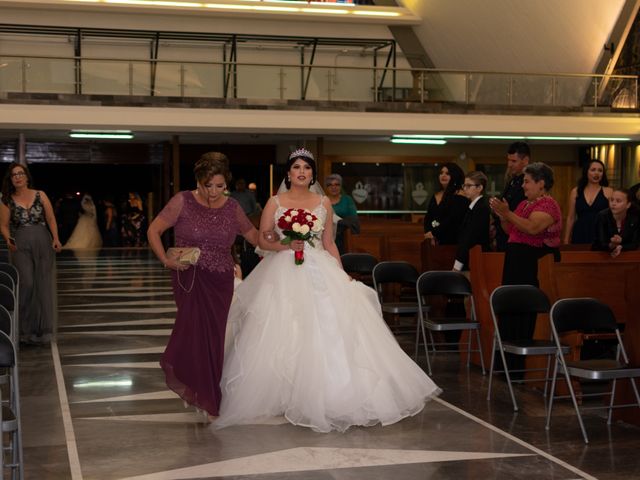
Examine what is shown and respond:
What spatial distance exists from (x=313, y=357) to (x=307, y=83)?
14.3m

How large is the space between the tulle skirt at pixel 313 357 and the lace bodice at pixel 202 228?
396 millimetres

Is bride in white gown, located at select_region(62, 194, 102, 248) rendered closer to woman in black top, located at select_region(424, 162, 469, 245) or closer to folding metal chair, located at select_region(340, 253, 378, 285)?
folding metal chair, located at select_region(340, 253, 378, 285)

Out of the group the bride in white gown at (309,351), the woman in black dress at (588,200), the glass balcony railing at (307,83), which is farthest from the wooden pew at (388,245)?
the glass balcony railing at (307,83)

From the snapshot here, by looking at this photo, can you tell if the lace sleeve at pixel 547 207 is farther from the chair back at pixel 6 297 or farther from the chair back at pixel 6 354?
the chair back at pixel 6 354

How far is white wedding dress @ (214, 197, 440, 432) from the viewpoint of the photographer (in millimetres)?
5969

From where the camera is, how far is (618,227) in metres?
8.05

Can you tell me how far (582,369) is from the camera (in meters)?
5.59

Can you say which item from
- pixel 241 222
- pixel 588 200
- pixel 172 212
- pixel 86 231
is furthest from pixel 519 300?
pixel 86 231

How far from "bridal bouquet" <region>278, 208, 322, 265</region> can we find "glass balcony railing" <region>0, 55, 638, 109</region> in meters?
13.3

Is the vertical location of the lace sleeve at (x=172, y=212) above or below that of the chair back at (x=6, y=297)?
above

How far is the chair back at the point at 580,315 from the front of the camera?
6098 mm

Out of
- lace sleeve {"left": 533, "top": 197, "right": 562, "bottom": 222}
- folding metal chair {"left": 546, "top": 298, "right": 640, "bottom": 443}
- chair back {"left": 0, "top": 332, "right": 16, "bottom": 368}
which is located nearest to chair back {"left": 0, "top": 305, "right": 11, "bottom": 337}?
chair back {"left": 0, "top": 332, "right": 16, "bottom": 368}

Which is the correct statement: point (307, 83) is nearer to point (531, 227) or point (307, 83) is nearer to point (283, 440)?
point (531, 227)

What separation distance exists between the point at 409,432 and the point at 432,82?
15.1m
